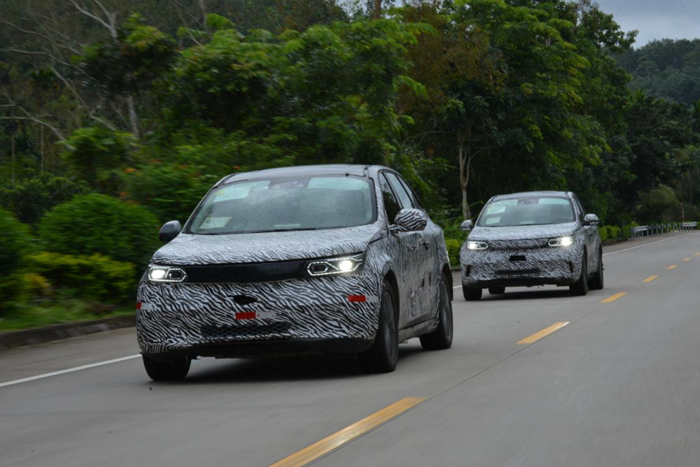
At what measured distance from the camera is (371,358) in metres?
8.95

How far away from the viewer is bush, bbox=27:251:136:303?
52.7 feet

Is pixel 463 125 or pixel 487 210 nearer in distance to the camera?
pixel 487 210

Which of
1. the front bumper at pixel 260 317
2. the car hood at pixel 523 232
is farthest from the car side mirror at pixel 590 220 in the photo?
the front bumper at pixel 260 317

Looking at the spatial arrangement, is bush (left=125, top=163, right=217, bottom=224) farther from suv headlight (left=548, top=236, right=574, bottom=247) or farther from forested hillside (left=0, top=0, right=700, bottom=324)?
suv headlight (left=548, top=236, right=574, bottom=247)

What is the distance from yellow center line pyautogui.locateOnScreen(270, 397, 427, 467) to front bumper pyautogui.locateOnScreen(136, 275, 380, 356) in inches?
40.7

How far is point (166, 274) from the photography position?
8.67 metres

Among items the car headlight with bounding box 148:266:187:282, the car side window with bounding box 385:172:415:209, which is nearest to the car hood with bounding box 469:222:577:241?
the car side window with bounding box 385:172:415:209

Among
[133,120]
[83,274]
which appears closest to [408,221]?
[83,274]

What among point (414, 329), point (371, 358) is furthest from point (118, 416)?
point (414, 329)

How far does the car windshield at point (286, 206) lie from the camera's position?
→ 9.38m

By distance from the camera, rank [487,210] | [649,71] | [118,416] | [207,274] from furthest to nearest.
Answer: [649,71], [487,210], [207,274], [118,416]

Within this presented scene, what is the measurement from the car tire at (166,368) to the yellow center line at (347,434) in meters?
2.29

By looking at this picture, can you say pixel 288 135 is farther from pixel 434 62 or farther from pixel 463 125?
pixel 463 125

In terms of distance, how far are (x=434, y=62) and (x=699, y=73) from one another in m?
138
